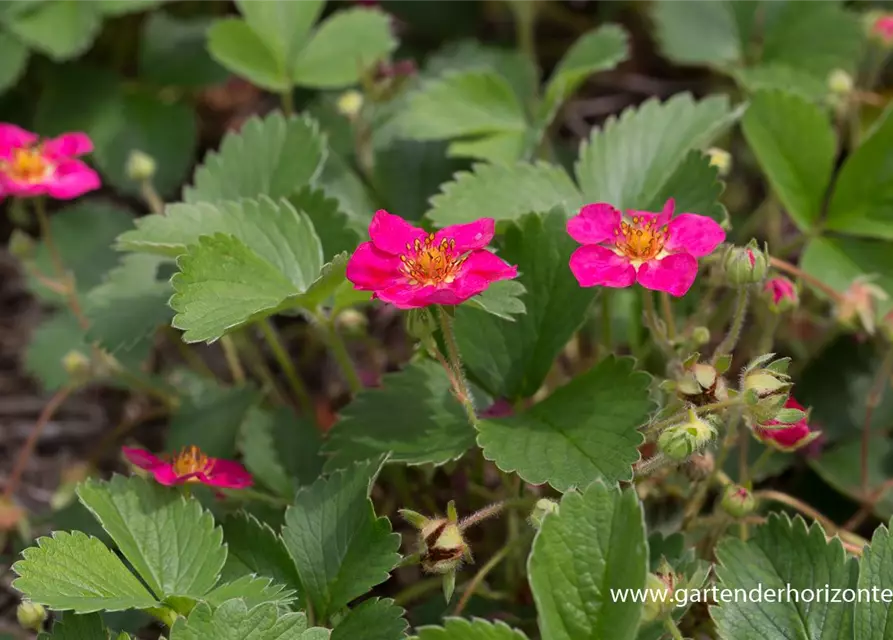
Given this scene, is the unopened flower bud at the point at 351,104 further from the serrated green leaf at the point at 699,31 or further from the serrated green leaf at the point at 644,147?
the serrated green leaf at the point at 699,31

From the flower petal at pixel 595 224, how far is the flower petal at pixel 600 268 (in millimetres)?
14

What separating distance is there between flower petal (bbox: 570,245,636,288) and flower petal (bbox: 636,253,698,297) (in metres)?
0.02

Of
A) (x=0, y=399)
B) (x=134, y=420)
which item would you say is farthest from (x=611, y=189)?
(x=0, y=399)

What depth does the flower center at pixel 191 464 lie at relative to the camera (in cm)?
139

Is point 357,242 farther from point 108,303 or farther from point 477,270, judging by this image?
point 108,303

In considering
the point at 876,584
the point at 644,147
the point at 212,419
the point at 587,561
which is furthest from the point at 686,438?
the point at 212,419

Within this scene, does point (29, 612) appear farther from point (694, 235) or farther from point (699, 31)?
point (699, 31)

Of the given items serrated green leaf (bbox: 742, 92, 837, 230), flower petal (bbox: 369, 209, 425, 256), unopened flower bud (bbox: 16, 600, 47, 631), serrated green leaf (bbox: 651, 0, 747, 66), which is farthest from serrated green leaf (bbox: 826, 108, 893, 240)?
unopened flower bud (bbox: 16, 600, 47, 631)

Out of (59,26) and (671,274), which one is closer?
(671,274)

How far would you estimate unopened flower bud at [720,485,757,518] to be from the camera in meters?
1.29

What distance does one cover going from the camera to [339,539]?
1.27 meters

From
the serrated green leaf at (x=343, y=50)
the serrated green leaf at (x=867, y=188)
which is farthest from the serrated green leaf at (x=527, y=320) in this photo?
the serrated green leaf at (x=343, y=50)

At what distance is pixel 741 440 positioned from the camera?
1.58m

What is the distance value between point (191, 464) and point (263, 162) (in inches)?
23.6
